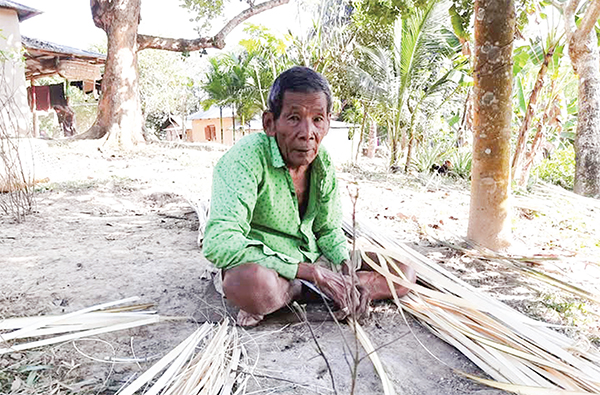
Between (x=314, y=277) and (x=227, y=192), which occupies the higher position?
(x=227, y=192)

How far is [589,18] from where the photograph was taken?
349 centimetres

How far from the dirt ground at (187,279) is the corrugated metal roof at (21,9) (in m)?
2.01

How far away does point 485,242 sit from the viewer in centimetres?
280

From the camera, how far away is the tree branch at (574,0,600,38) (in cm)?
336

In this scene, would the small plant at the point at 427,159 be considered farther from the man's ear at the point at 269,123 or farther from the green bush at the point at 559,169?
the man's ear at the point at 269,123

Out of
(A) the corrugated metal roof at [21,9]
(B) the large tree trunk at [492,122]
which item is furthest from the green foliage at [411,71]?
(A) the corrugated metal roof at [21,9]

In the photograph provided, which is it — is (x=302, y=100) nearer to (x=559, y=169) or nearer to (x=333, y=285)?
(x=333, y=285)

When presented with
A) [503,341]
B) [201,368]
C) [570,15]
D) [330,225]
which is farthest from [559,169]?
[201,368]

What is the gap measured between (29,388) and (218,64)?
44.4 feet

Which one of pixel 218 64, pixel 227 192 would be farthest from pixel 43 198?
pixel 218 64

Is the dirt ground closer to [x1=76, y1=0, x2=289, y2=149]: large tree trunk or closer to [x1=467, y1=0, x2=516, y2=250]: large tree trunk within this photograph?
[x1=467, y1=0, x2=516, y2=250]: large tree trunk

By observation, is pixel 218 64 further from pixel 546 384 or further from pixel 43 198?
pixel 546 384

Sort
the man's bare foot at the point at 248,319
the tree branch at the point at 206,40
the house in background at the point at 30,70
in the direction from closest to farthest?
the man's bare foot at the point at 248,319
the house in background at the point at 30,70
the tree branch at the point at 206,40

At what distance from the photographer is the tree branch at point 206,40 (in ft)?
27.6
